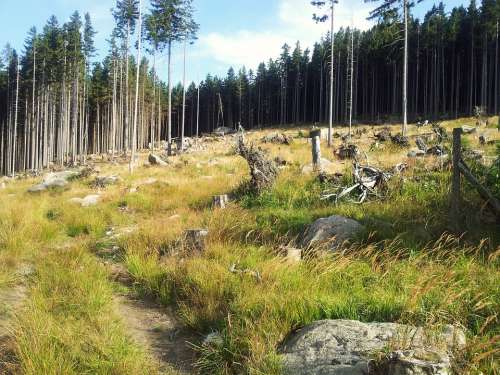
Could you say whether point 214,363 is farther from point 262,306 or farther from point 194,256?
point 194,256

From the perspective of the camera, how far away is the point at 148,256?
613 cm

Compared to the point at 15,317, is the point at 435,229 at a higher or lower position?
higher

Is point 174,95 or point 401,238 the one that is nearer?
point 401,238

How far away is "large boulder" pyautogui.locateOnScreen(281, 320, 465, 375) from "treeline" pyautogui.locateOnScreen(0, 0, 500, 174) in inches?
999

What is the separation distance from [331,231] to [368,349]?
131 inches

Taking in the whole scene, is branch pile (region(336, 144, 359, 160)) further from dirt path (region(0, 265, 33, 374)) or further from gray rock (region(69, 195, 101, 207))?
dirt path (region(0, 265, 33, 374))

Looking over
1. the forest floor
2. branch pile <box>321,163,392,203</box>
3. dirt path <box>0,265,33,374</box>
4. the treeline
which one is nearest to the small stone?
the forest floor

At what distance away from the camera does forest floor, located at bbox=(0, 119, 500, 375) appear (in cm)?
331

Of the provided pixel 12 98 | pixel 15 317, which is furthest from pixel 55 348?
pixel 12 98

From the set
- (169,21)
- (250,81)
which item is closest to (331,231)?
(169,21)

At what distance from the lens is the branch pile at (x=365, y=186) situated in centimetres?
855

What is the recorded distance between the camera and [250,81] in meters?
77.6

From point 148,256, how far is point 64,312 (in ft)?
6.68

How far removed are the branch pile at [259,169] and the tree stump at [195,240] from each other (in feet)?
12.3
